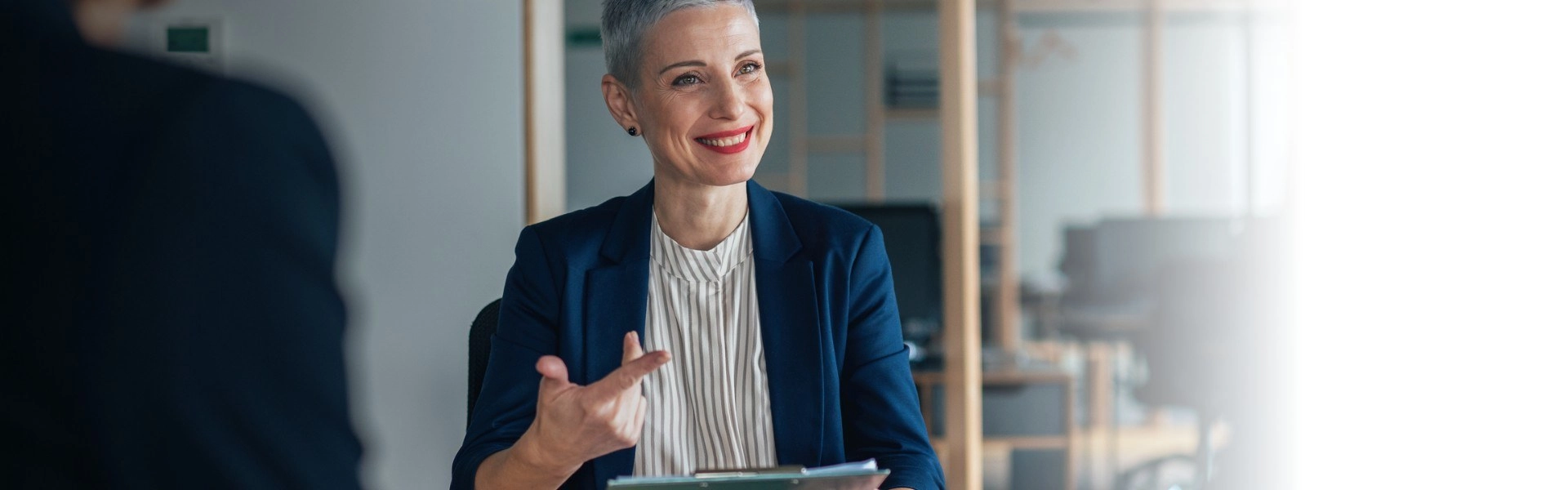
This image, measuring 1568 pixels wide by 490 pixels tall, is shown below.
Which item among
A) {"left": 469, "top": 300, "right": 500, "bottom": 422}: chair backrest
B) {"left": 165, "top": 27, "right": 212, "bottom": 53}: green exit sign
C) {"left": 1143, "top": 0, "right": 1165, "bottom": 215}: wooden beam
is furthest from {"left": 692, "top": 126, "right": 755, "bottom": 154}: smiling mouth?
{"left": 1143, "top": 0, "right": 1165, "bottom": 215}: wooden beam

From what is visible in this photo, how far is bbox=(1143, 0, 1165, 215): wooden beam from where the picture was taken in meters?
5.82

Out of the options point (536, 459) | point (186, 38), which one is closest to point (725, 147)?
point (536, 459)

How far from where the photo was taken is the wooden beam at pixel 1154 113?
5824 millimetres

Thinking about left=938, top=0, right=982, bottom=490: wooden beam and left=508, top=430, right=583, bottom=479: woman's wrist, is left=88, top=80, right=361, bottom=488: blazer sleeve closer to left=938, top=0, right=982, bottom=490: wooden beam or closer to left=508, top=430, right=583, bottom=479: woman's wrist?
left=508, top=430, right=583, bottom=479: woman's wrist

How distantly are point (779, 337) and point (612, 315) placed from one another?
183 millimetres

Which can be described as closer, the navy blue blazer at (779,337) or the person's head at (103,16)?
the person's head at (103,16)

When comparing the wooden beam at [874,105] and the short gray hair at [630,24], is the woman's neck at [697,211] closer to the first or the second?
the short gray hair at [630,24]

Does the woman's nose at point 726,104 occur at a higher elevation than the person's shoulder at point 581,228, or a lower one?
higher

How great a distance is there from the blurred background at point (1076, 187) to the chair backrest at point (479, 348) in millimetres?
136

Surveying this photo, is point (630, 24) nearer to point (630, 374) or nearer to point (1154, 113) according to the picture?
point (630, 374)

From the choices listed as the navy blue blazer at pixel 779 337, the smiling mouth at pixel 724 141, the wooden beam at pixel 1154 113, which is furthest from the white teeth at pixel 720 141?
the wooden beam at pixel 1154 113

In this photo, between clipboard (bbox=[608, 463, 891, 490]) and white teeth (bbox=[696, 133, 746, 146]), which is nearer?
clipboard (bbox=[608, 463, 891, 490])

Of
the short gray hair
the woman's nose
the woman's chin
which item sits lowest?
the woman's chin

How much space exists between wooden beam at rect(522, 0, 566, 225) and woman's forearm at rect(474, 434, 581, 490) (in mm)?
625
